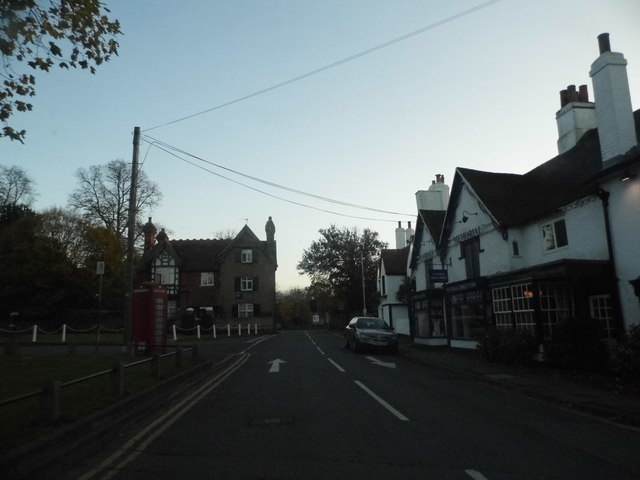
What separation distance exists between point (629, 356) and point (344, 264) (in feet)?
202

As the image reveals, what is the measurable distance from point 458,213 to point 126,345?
1704 cm

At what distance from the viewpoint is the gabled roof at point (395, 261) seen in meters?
46.9

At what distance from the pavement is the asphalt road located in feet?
1.63

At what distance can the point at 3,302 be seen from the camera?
44.5 m

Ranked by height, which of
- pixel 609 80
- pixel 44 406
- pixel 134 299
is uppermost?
pixel 609 80

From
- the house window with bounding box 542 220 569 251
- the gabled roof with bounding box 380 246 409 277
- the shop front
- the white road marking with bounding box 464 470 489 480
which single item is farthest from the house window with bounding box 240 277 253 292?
the white road marking with bounding box 464 470 489 480

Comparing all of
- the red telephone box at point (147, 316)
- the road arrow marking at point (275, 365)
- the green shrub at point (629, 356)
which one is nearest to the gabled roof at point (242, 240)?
the red telephone box at point (147, 316)

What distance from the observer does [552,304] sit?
17969 mm

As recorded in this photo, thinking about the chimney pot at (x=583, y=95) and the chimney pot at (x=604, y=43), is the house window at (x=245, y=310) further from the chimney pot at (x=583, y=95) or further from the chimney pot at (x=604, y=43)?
the chimney pot at (x=604, y=43)

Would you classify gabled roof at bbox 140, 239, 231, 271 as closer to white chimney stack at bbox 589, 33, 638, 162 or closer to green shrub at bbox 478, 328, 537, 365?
green shrub at bbox 478, 328, 537, 365

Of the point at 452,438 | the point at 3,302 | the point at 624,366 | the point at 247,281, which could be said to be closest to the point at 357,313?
the point at 247,281

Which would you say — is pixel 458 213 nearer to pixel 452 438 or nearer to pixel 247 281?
pixel 452 438

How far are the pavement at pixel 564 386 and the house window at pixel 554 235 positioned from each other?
4.81 m

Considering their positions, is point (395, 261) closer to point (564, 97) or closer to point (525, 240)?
point (564, 97)
